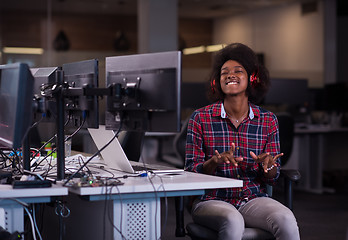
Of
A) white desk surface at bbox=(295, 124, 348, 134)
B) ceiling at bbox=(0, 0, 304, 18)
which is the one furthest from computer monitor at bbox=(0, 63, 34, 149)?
ceiling at bbox=(0, 0, 304, 18)

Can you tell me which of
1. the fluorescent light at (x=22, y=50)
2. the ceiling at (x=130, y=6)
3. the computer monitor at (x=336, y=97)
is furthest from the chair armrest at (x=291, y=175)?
the ceiling at (x=130, y=6)

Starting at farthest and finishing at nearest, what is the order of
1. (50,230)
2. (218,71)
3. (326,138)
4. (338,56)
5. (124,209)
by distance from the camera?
(338,56)
(326,138)
(50,230)
(218,71)
(124,209)

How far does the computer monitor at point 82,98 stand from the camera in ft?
7.63

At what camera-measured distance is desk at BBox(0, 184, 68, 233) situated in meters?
1.93

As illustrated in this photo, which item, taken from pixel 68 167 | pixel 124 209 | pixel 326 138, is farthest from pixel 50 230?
pixel 326 138

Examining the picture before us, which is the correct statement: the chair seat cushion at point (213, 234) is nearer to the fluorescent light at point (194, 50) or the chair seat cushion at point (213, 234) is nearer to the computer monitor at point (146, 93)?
the computer monitor at point (146, 93)

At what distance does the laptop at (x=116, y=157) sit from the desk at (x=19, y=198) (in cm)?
51

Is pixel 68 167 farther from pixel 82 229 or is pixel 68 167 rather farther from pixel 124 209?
pixel 124 209

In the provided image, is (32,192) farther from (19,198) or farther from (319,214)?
(319,214)

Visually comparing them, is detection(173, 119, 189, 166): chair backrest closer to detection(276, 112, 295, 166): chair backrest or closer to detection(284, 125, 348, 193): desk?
detection(276, 112, 295, 166): chair backrest

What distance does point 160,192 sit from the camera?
210 cm

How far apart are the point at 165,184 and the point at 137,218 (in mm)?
171

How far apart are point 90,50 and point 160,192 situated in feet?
20.8

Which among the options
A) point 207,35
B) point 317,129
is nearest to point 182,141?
point 317,129
